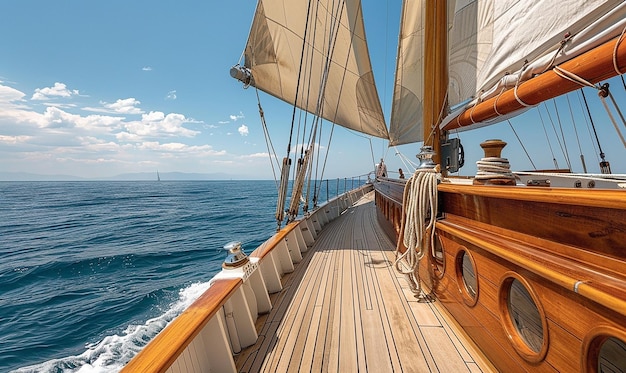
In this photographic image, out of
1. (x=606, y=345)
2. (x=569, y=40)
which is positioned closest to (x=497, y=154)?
(x=569, y=40)

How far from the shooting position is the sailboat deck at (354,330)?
77.9 inches

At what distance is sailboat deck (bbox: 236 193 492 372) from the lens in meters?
1.98

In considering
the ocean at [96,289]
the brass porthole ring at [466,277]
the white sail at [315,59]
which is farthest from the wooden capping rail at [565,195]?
the ocean at [96,289]

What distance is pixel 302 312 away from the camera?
2770 millimetres

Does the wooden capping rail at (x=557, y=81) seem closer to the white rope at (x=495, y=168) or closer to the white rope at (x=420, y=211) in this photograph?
the white rope at (x=495, y=168)

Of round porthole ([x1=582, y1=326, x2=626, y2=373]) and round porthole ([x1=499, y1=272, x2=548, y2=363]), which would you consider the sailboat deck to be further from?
round porthole ([x1=582, y1=326, x2=626, y2=373])

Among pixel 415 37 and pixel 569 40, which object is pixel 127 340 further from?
pixel 415 37

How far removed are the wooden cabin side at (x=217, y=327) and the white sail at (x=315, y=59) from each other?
3.06 m

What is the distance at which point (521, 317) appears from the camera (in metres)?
1.60

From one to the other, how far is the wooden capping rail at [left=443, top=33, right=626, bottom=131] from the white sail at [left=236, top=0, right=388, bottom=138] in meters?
2.83

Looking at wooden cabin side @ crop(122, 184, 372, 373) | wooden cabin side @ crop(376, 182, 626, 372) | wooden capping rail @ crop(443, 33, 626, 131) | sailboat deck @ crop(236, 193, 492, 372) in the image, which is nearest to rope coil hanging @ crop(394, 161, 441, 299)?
wooden cabin side @ crop(376, 182, 626, 372)

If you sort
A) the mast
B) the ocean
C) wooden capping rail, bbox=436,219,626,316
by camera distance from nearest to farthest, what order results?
wooden capping rail, bbox=436,219,626,316 < the mast < the ocean

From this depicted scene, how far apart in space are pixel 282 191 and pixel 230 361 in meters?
2.86

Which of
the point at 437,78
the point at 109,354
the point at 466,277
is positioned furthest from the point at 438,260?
the point at 109,354
